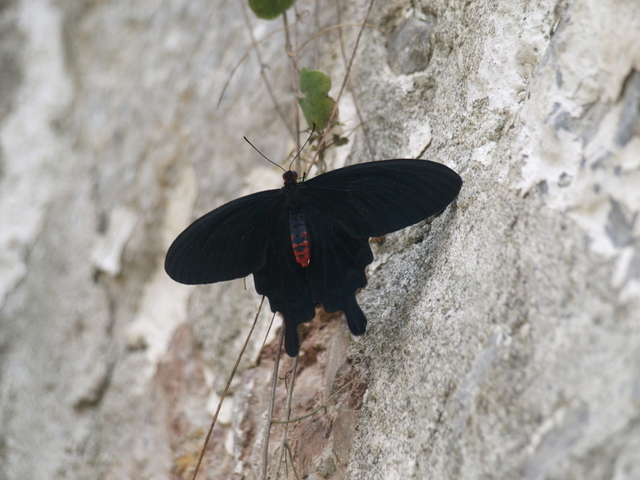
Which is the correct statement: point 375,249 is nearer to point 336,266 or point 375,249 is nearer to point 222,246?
point 336,266

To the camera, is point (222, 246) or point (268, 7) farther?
point (268, 7)

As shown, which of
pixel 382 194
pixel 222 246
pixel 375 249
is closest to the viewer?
pixel 382 194

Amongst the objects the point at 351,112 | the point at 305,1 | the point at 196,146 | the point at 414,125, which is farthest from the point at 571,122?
the point at 196,146

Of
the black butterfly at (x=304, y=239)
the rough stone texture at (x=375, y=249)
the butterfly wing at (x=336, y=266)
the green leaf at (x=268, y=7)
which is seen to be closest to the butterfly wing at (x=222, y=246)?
the black butterfly at (x=304, y=239)

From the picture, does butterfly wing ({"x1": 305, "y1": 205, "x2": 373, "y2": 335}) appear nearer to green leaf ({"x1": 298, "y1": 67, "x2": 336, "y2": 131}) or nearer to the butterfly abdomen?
the butterfly abdomen

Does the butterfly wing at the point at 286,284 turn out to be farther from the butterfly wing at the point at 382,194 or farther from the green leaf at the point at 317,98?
the green leaf at the point at 317,98

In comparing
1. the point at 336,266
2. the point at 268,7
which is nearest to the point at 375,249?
the point at 336,266

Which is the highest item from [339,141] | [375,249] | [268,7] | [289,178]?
[268,7]

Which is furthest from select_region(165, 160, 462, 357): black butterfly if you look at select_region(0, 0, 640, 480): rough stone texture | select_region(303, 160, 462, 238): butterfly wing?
select_region(0, 0, 640, 480): rough stone texture
